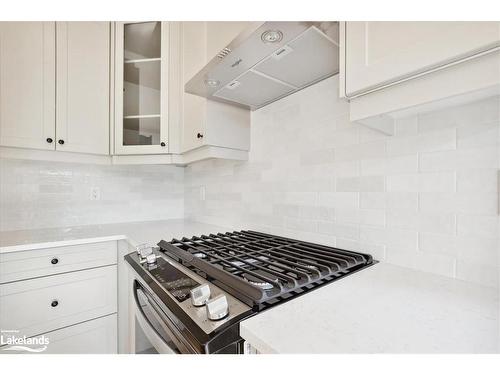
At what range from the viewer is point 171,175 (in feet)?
6.87

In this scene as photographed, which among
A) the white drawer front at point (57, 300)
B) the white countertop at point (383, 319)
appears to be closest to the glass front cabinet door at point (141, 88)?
the white drawer front at point (57, 300)

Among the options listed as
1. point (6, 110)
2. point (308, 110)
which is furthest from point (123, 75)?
point (308, 110)

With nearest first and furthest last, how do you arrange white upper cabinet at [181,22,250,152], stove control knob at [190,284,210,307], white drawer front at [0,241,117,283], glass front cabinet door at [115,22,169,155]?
stove control knob at [190,284,210,307] < white drawer front at [0,241,117,283] < white upper cabinet at [181,22,250,152] < glass front cabinet door at [115,22,169,155]

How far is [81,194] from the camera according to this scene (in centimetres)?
172

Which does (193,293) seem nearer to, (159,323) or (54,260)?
(159,323)

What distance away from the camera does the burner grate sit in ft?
1.91

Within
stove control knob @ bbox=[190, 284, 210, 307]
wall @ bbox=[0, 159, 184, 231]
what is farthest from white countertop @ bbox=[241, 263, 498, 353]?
wall @ bbox=[0, 159, 184, 231]

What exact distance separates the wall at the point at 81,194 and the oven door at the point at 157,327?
3.78 feet

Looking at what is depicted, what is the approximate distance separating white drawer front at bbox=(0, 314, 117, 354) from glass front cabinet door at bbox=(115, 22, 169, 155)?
3.29ft

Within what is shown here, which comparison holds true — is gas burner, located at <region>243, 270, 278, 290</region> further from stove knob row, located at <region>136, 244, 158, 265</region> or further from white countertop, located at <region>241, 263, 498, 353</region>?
stove knob row, located at <region>136, 244, 158, 265</region>

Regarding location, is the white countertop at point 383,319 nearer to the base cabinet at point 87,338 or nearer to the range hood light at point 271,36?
the range hood light at point 271,36

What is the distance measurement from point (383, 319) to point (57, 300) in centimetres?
145

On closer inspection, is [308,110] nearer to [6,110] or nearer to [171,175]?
[171,175]

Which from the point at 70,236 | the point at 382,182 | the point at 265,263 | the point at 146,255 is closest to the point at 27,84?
the point at 70,236
